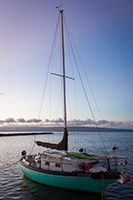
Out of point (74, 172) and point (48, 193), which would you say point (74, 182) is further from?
point (48, 193)

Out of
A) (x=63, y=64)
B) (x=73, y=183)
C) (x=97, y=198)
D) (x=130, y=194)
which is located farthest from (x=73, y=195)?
(x=63, y=64)

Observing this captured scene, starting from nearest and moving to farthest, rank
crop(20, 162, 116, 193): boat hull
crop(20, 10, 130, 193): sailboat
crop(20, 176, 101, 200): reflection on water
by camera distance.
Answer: crop(20, 10, 130, 193): sailboat
crop(20, 162, 116, 193): boat hull
crop(20, 176, 101, 200): reflection on water

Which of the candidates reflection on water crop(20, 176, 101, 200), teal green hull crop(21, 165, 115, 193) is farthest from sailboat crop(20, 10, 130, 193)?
reflection on water crop(20, 176, 101, 200)

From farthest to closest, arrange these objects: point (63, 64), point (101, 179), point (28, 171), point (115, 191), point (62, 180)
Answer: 1. point (63, 64)
2. point (28, 171)
3. point (115, 191)
4. point (62, 180)
5. point (101, 179)

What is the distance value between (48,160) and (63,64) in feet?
33.1

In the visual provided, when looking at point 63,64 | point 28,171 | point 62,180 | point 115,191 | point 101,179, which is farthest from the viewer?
point 63,64

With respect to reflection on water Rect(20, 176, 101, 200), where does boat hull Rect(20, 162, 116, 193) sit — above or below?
above

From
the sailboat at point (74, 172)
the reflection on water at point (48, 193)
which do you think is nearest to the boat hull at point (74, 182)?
the sailboat at point (74, 172)

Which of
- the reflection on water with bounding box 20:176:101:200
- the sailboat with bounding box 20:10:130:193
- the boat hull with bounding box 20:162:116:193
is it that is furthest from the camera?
the reflection on water with bounding box 20:176:101:200

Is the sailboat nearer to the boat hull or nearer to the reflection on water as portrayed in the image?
the boat hull

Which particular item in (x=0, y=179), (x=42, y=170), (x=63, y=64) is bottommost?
(x=0, y=179)

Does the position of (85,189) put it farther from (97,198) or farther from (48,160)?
(48,160)

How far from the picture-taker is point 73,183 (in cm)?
1309

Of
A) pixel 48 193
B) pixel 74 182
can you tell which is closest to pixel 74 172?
pixel 74 182
